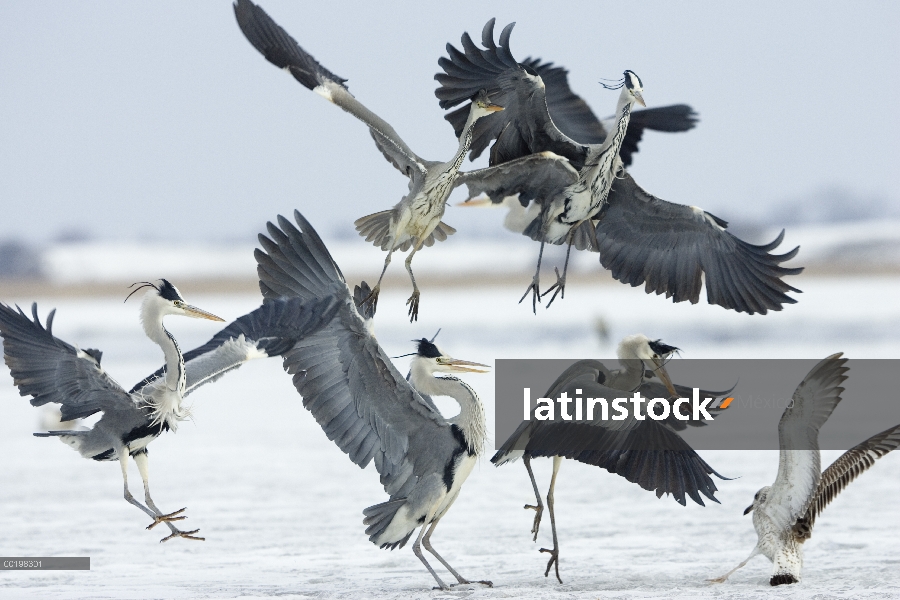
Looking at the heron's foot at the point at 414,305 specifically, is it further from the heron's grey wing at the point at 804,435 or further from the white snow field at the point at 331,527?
the heron's grey wing at the point at 804,435

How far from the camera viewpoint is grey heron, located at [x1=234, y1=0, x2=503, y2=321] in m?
7.16

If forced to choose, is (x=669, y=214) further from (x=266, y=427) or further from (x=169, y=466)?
A: (x=266, y=427)

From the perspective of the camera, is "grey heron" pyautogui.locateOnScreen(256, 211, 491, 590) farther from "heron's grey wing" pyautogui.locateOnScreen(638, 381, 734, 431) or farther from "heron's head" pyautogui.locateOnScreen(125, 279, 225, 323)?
"heron's grey wing" pyautogui.locateOnScreen(638, 381, 734, 431)

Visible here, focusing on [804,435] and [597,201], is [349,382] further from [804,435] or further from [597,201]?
[804,435]

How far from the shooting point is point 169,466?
38.2 feet

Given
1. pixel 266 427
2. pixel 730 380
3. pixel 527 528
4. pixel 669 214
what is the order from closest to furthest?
pixel 669 214 → pixel 527 528 → pixel 266 427 → pixel 730 380

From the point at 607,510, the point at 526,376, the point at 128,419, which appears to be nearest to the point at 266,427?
the point at 526,376

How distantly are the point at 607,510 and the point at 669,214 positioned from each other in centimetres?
281

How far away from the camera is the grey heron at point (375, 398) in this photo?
21.7 ft

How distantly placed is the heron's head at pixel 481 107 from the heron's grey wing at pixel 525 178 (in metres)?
0.35
